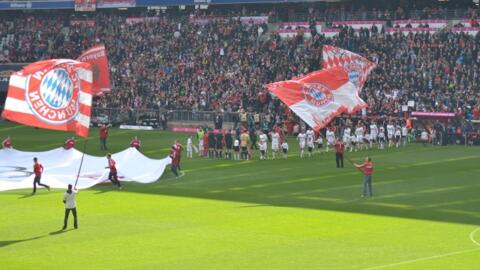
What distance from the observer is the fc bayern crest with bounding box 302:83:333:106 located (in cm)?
3734

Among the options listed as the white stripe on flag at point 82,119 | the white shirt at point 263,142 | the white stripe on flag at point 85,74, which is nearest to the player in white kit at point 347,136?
the white shirt at point 263,142

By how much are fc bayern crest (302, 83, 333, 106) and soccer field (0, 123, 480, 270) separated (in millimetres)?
3507

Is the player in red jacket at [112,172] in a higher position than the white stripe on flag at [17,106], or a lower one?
lower

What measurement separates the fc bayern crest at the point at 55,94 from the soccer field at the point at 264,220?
3.57 m

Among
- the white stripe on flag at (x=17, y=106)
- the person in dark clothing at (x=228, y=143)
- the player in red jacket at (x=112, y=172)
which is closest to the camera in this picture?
the white stripe on flag at (x=17, y=106)

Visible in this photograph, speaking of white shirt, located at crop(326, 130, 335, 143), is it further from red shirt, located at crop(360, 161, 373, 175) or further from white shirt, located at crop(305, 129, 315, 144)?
red shirt, located at crop(360, 161, 373, 175)

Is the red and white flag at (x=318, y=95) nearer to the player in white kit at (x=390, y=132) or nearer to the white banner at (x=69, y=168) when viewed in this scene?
the white banner at (x=69, y=168)

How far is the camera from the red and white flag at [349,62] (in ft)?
148

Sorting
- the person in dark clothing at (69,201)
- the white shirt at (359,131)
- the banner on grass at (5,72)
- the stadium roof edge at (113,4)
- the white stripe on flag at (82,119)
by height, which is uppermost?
the stadium roof edge at (113,4)

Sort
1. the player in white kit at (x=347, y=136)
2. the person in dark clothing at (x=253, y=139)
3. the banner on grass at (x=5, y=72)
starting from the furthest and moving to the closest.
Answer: the banner on grass at (x=5, y=72) → the person in dark clothing at (x=253, y=139) → the player in white kit at (x=347, y=136)

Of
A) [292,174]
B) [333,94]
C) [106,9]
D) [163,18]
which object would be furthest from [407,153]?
[106,9]

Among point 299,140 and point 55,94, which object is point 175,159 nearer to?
point 299,140

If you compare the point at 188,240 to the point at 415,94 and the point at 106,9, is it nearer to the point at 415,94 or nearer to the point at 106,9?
the point at 415,94

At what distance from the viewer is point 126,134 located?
6700cm
